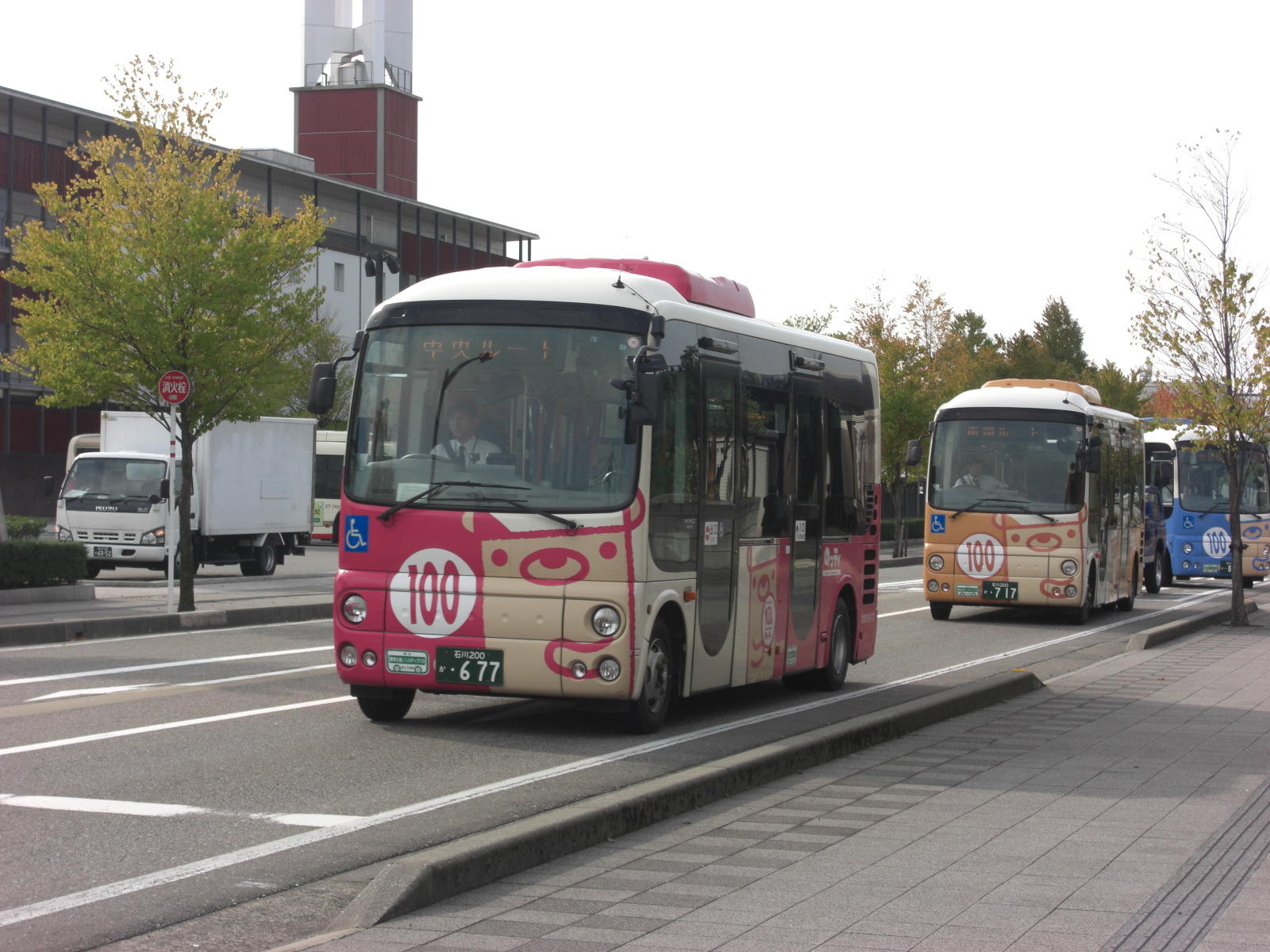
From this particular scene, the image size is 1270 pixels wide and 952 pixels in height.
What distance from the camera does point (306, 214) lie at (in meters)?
24.4

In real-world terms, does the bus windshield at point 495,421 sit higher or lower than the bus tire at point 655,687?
higher

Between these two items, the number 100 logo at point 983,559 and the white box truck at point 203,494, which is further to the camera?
the white box truck at point 203,494

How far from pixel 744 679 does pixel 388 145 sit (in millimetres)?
61347

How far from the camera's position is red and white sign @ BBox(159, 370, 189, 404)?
20984 millimetres

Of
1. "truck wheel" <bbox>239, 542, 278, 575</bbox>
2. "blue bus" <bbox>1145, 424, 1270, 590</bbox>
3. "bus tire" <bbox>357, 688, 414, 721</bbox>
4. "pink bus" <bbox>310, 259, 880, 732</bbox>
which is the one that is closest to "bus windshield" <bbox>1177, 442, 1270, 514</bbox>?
"blue bus" <bbox>1145, 424, 1270, 590</bbox>

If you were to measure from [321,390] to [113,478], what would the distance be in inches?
809

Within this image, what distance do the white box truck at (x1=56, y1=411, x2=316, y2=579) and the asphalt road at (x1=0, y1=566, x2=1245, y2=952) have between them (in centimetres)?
1330

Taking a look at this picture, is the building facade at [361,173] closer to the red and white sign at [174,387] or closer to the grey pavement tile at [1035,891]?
the red and white sign at [174,387]

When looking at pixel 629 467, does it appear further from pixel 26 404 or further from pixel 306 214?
pixel 26 404

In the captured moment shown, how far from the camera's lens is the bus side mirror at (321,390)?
11.4 metres

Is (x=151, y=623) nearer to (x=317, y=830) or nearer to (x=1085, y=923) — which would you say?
(x=317, y=830)

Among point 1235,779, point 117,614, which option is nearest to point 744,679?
point 1235,779

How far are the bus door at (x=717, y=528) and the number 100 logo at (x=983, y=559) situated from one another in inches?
479

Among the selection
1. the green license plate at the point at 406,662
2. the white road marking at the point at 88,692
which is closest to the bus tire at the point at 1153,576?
the white road marking at the point at 88,692
